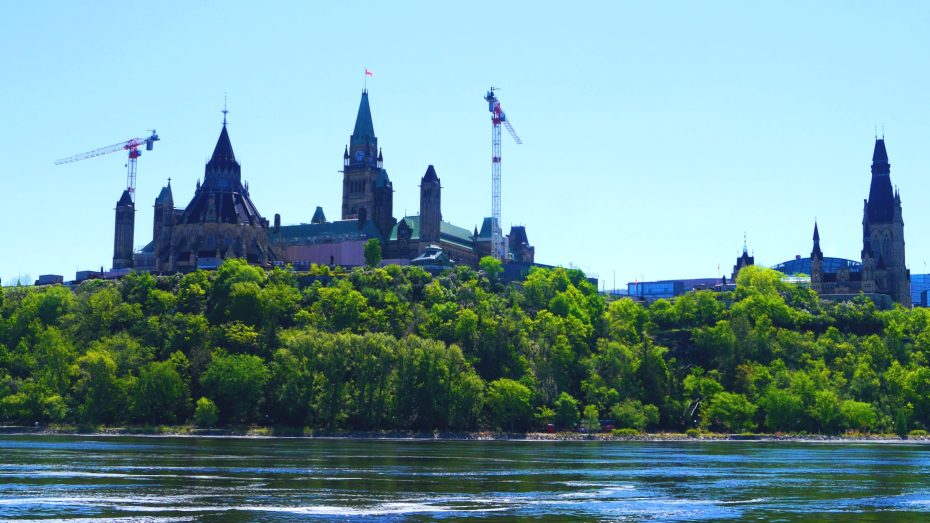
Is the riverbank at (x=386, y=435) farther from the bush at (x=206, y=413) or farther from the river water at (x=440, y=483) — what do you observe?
the river water at (x=440, y=483)

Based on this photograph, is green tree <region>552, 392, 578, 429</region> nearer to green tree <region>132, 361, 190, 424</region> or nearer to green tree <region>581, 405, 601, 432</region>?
green tree <region>581, 405, 601, 432</region>

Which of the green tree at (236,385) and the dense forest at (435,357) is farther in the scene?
the dense forest at (435,357)

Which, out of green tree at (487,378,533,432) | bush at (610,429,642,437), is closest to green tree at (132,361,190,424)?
green tree at (487,378,533,432)

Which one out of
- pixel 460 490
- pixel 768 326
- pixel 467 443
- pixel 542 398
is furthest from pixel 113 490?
pixel 768 326

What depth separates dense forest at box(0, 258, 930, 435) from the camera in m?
133

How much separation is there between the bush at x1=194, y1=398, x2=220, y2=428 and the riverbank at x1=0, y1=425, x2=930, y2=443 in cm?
110

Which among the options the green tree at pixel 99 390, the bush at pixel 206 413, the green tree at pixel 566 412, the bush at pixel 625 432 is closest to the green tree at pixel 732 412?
the bush at pixel 625 432

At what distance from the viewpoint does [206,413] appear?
130500mm

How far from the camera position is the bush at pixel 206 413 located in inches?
5138

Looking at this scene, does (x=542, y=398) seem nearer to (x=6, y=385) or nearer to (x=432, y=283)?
(x=432, y=283)

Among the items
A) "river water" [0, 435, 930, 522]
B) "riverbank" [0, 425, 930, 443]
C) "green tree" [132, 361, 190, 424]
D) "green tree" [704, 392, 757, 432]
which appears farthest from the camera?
"green tree" [704, 392, 757, 432]

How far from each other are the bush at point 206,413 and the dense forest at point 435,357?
0.83ft

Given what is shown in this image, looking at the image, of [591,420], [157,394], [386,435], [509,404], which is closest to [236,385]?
[157,394]

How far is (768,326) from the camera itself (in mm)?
176125
